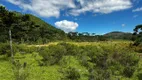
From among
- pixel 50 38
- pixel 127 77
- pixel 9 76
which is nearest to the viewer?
pixel 9 76

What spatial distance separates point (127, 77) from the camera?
1922 centimetres

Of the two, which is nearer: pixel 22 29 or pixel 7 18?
pixel 7 18

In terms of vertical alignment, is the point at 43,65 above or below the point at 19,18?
below

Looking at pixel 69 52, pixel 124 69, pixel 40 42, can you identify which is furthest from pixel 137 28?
pixel 40 42

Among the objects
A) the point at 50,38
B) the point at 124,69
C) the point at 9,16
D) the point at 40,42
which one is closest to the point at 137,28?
the point at 124,69

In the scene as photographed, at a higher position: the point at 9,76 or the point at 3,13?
the point at 3,13

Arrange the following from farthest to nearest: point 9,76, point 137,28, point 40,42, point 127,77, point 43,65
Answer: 1. point 40,42
2. point 137,28
3. point 43,65
4. point 127,77
5. point 9,76

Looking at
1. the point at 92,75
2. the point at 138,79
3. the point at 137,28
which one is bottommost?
the point at 138,79

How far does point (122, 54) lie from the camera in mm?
25312

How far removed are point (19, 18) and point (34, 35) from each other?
61.9 m

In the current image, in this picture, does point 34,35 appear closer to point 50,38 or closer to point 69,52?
point 50,38

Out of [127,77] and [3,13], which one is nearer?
[127,77]

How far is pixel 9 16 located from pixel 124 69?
16805 millimetres

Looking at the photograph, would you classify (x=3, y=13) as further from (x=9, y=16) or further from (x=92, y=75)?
(x=92, y=75)
